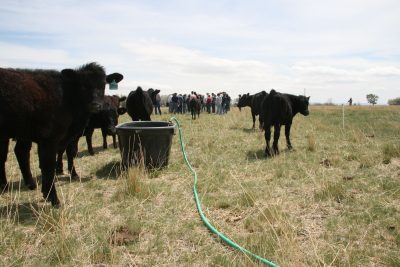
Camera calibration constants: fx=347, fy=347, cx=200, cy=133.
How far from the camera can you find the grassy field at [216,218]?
139 inches

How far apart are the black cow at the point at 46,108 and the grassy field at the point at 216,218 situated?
0.61 meters

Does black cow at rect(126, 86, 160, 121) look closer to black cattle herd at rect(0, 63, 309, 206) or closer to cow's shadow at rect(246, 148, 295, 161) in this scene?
cow's shadow at rect(246, 148, 295, 161)

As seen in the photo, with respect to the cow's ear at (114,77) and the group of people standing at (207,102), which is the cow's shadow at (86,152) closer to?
the cow's ear at (114,77)

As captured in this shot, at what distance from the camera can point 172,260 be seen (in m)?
3.57

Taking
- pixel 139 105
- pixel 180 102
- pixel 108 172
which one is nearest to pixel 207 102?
pixel 180 102

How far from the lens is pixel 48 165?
503cm

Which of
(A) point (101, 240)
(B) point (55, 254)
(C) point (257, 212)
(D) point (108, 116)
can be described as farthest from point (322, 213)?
(D) point (108, 116)

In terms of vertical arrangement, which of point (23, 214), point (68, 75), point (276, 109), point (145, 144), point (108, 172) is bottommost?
point (23, 214)

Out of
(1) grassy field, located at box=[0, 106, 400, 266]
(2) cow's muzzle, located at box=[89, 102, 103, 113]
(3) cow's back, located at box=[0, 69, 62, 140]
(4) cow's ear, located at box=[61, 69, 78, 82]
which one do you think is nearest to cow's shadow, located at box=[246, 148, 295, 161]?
(1) grassy field, located at box=[0, 106, 400, 266]

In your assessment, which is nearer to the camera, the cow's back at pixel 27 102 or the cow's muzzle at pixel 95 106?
the cow's back at pixel 27 102

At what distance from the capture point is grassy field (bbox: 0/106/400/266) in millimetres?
3537

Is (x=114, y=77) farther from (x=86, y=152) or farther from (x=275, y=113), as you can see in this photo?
(x=275, y=113)

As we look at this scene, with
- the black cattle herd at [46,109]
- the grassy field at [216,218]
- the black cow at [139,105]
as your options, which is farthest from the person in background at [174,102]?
the black cattle herd at [46,109]

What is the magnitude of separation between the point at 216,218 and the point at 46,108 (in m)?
2.81
